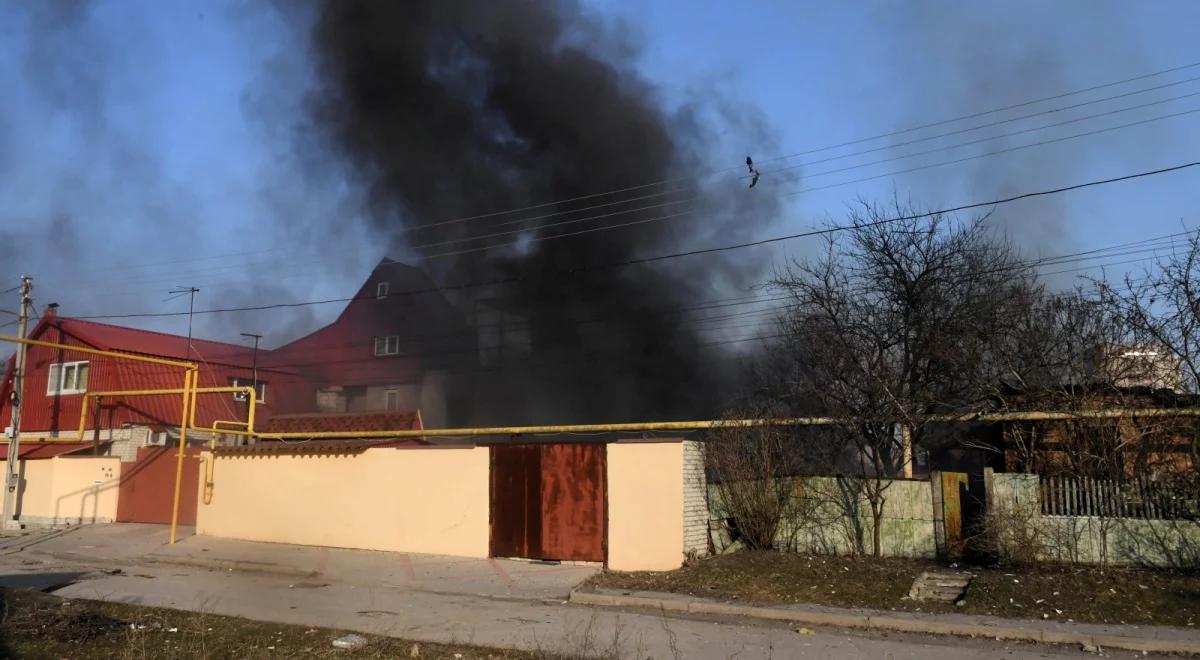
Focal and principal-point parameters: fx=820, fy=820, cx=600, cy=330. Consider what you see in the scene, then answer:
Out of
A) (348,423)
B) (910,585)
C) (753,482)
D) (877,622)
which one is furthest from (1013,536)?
(348,423)

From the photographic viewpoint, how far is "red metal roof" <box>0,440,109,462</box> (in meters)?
21.7

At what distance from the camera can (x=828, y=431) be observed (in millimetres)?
15516

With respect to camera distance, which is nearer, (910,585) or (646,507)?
(910,585)

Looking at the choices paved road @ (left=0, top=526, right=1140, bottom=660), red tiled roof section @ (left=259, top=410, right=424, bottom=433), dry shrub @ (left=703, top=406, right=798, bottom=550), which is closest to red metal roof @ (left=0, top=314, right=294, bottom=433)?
red tiled roof section @ (left=259, top=410, right=424, bottom=433)

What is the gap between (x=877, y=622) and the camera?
27.9ft

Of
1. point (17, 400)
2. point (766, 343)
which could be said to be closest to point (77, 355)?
point (17, 400)

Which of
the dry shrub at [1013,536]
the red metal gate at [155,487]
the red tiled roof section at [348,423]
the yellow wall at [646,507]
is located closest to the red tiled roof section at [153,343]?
the red metal gate at [155,487]

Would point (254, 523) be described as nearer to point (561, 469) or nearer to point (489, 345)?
point (561, 469)

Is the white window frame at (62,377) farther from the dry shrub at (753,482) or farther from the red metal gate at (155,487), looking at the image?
the dry shrub at (753,482)

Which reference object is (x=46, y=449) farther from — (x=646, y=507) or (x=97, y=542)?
(x=646, y=507)

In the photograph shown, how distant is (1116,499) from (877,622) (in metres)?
4.10

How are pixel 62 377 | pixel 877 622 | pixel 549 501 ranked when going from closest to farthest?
pixel 877 622, pixel 549 501, pixel 62 377

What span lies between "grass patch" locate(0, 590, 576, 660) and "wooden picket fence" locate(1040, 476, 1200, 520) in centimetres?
733

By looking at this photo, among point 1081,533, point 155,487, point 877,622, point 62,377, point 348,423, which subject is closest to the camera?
point 877,622
